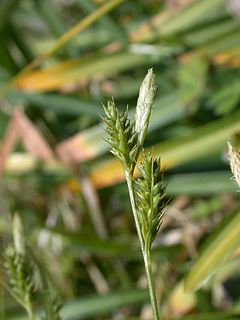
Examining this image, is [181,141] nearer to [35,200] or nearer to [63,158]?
[63,158]

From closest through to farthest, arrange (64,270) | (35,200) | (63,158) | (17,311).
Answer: (17,311) < (64,270) < (63,158) < (35,200)

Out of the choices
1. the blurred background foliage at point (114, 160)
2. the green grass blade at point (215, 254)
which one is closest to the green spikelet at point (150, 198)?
the green grass blade at point (215, 254)

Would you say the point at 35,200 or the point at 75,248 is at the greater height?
the point at 35,200

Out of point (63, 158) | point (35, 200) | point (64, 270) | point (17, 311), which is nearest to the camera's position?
point (17, 311)

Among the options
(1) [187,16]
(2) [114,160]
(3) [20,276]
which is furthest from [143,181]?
(1) [187,16]

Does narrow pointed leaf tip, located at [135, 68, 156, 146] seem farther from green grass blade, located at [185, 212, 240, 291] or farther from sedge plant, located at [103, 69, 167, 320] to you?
green grass blade, located at [185, 212, 240, 291]

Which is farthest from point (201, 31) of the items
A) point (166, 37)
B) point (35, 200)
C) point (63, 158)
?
point (35, 200)

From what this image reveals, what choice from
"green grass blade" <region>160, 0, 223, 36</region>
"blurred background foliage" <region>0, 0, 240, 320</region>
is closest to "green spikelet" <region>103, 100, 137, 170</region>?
"blurred background foliage" <region>0, 0, 240, 320</region>

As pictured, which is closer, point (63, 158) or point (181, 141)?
point (181, 141)

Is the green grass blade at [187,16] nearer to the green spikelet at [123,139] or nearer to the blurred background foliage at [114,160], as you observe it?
the blurred background foliage at [114,160]

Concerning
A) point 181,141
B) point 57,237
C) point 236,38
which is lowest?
point 57,237
